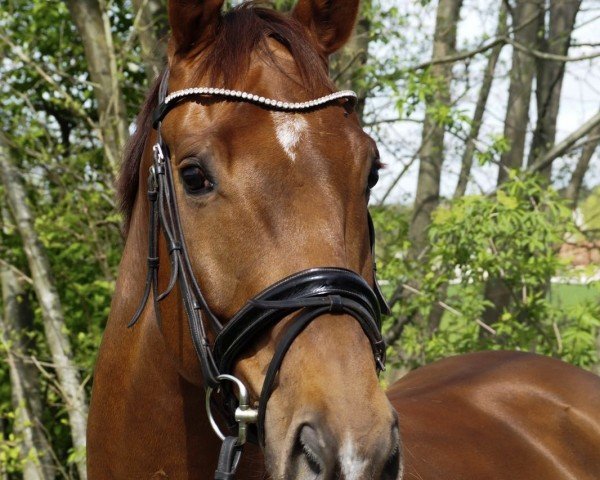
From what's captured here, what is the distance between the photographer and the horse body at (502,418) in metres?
2.97

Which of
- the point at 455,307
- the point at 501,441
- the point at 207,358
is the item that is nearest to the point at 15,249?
the point at 455,307

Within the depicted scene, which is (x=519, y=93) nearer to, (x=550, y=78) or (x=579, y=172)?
(x=550, y=78)

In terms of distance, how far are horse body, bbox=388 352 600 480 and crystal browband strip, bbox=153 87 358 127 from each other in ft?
4.06

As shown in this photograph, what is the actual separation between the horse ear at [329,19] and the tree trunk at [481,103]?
4.56 metres

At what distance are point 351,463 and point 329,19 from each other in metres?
1.42

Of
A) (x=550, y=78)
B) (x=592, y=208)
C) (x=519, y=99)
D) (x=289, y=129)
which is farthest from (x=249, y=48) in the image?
(x=592, y=208)

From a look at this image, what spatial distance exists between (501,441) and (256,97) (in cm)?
191

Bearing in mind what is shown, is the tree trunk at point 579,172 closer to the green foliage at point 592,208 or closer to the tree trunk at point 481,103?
the green foliage at point 592,208

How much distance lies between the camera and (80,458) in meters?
4.90

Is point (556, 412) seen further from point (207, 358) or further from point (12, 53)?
point (12, 53)

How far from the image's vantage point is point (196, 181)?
1.98 m

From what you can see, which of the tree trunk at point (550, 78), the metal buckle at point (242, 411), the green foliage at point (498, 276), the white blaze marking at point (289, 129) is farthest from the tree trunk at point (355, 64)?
the metal buckle at point (242, 411)

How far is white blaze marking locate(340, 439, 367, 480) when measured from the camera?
62.2 inches

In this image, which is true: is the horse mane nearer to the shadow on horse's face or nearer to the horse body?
the shadow on horse's face
